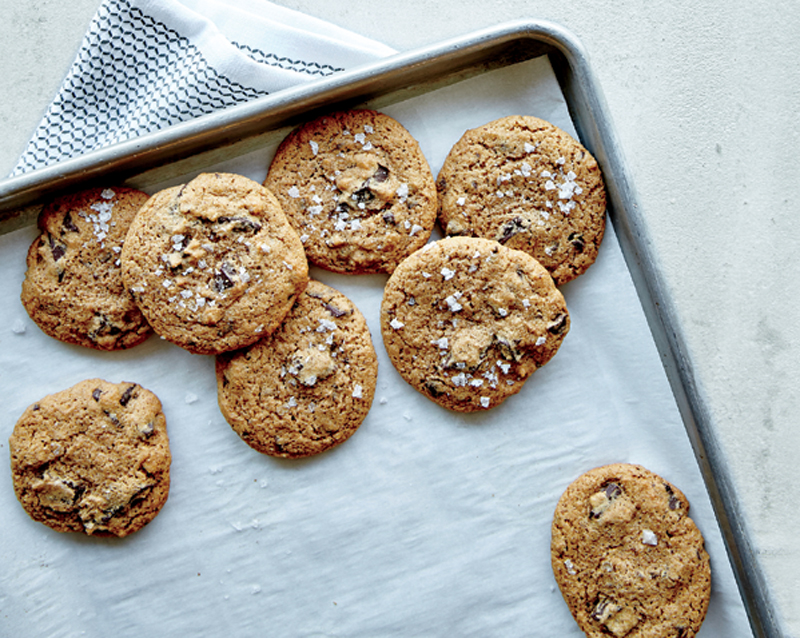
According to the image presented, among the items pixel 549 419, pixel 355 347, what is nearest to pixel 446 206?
pixel 355 347

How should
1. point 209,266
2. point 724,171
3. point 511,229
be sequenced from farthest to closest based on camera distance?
point 724,171
point 511,229
point 209,266

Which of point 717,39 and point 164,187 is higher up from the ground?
point 717,39

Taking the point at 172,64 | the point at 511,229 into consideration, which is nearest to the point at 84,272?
the point at 172,64

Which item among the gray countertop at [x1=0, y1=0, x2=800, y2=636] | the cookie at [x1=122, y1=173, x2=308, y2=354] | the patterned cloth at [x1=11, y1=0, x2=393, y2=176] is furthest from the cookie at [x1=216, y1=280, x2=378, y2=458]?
the gray countertop at [x1=0, y1=0, x2=800, y2=636]

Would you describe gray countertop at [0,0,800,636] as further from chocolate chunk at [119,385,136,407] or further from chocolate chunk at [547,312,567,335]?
chocolate chunk at [119,385,136,407]

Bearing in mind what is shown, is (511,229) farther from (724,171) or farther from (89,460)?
(89,460)

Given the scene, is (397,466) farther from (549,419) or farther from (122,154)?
(122,154)
